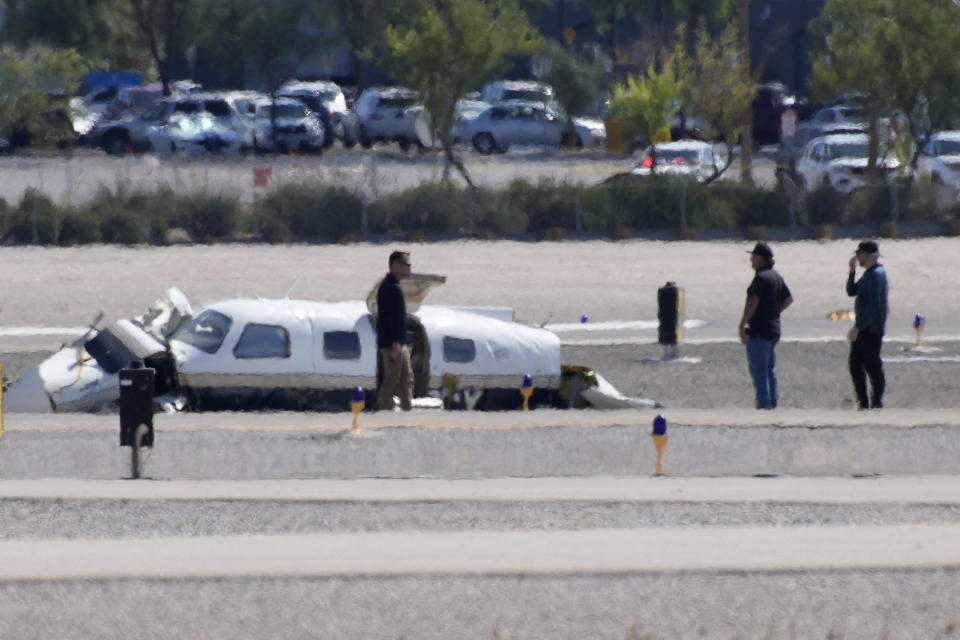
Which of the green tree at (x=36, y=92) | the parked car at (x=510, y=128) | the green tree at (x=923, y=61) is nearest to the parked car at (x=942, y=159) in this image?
the green tree at (x=923, y=61)

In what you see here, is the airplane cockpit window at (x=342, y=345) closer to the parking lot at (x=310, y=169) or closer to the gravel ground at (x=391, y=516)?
the gravel ground at (x=391, y=516)

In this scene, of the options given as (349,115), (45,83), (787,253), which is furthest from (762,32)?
(787,253)

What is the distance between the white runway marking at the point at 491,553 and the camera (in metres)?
8.71

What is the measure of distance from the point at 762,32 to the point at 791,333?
48.5 m

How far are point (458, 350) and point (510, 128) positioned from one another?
3362cm

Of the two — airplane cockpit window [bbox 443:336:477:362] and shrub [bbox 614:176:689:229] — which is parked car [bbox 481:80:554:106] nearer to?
shrub [bbox 614:176:689:229]

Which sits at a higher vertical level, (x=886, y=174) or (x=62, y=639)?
(x=886, y=174)

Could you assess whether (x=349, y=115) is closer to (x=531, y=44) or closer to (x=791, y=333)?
(x=531, y=44)

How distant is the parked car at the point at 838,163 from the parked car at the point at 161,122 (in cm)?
1606

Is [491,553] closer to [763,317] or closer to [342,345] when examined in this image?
[342,345]

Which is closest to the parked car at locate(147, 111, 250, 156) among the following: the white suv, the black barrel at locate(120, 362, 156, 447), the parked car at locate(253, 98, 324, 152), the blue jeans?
the parked car at locate(253, 98, 324, 152)

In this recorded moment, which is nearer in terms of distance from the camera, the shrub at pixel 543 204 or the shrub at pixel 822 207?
the shrub at pixel 543 204

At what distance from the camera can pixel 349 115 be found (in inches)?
1939

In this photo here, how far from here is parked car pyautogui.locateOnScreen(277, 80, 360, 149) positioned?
160ft
